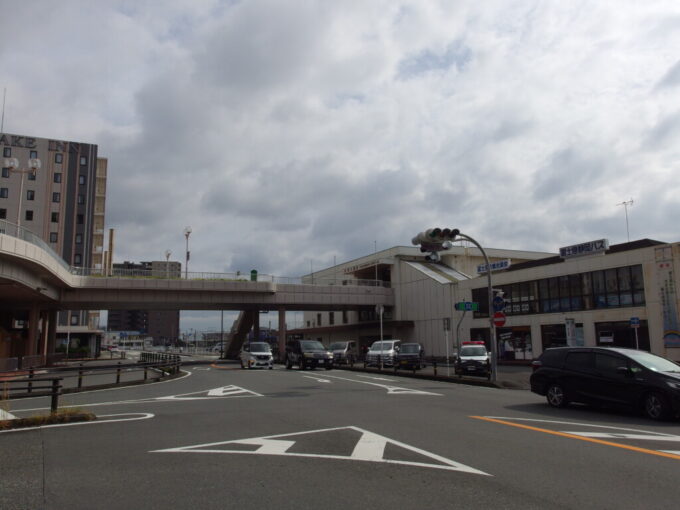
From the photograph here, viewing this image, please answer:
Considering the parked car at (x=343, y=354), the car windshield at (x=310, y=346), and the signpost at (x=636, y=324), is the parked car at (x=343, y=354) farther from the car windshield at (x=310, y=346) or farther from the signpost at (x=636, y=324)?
the signpost at (x=636, y=324)

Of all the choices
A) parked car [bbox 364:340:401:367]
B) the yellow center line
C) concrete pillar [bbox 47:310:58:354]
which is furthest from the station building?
concrete pillar [bbox 47:310:58:354]

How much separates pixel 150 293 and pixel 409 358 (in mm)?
26841

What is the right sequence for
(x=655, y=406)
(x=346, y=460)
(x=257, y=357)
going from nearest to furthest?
1. (x=346, y=460)
2. (x=655, y=406)
3. (x=257, y=357)

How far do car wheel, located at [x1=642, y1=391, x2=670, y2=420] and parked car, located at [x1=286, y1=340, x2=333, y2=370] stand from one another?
23.6 metres

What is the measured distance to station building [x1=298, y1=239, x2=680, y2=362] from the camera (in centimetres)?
3092

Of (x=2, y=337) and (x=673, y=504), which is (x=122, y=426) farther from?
(x=2, y=337)

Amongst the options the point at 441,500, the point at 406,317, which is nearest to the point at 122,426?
the point at 441,500

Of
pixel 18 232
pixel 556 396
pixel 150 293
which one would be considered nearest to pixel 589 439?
pixel 556 396

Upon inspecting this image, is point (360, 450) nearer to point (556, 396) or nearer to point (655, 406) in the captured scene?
point (655, 406)

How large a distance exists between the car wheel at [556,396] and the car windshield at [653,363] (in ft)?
6.35

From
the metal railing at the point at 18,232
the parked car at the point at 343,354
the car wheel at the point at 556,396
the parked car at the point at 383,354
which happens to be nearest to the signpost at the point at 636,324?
the parked car at the point at 383,354

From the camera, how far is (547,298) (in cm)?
3947

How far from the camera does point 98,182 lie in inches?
3686

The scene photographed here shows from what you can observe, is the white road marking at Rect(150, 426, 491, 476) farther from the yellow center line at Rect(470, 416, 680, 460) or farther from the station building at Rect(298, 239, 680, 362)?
the station building at Rect(298, 239, 680, 362)
